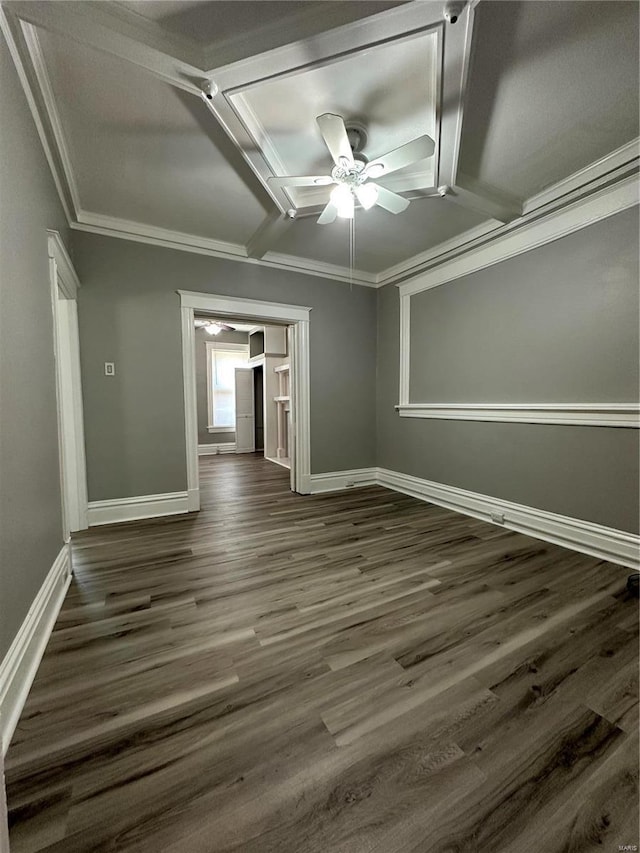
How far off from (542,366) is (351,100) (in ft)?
7.18

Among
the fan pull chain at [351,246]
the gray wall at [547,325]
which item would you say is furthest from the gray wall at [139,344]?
the gray wall at [547,325]

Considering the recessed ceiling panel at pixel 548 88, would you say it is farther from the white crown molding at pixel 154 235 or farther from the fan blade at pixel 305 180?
the white crown molding at pixel 154 235

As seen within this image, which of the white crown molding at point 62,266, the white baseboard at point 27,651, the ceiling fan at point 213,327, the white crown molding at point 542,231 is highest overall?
the ceiling fan at point 213,327

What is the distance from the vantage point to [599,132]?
1906mm

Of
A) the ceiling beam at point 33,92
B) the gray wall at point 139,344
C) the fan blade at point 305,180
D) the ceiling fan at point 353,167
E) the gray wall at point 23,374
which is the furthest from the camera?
the gray wall at point 139,344

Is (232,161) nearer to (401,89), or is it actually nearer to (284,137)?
(284,137)

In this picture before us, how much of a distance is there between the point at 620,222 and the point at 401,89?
5.47ft

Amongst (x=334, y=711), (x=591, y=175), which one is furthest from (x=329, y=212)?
(x=334, y=711)

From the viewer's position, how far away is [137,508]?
3080 millimetres

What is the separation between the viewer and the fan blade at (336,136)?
1607mm

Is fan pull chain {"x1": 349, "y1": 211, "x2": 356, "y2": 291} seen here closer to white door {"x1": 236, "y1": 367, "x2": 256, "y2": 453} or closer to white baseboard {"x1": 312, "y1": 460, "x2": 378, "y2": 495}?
white baseboard {"x1": 312, "y1": 460, "x2": 378, "y2": 495}

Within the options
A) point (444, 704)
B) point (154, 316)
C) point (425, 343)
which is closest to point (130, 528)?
point (154, 316)

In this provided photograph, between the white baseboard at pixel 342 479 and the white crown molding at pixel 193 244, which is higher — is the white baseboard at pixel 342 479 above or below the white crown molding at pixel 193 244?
below

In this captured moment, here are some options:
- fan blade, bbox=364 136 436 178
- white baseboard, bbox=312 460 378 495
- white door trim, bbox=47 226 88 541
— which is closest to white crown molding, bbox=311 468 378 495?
white baseboard, bbox=312 460 378 495
